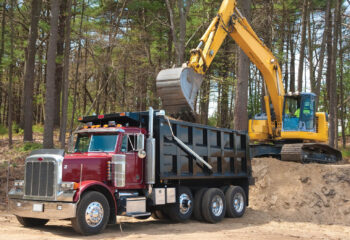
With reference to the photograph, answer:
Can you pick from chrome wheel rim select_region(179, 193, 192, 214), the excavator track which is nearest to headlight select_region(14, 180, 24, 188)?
chrome wheel rim select_region(179, 193, 192, 214)

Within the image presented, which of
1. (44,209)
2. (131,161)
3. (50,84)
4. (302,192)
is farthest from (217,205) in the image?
(50,84)

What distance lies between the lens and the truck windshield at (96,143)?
1021 cm

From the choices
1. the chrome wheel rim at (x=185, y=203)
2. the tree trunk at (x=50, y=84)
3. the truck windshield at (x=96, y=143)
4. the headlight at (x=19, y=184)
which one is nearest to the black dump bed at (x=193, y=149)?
the chrome wheel rim at (x=185, y=203)

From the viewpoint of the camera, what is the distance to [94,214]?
29.7 ft

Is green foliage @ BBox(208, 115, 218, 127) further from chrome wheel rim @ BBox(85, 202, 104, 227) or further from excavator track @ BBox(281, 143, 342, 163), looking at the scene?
chrome wheel rim @ BBox(85, 202, 104, 227)

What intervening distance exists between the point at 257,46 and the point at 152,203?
8.52 meters

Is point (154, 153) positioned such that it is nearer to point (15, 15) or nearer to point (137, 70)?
point (137, 70)

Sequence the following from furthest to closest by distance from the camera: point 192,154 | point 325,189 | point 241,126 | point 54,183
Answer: point 241,126 < point 325,189 < point 192,154 < point 54,183

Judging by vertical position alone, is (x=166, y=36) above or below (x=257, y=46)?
above

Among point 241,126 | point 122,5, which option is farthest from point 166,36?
point 241,126

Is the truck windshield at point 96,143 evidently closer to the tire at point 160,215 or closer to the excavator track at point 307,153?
the tire at point 160,215

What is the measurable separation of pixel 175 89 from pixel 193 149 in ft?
5.85

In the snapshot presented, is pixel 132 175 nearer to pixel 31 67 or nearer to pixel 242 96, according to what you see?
pixel 242 96

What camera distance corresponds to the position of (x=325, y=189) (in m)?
14.7
